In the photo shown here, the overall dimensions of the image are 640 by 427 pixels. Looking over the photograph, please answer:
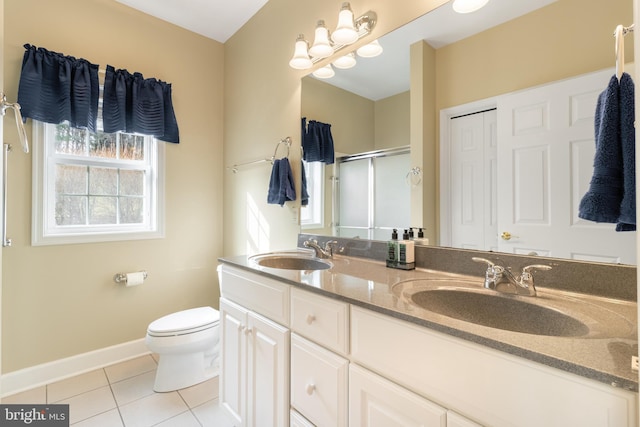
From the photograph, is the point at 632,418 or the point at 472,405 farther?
the point at 472,405

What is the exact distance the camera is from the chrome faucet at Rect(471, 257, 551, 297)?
969 millimetres

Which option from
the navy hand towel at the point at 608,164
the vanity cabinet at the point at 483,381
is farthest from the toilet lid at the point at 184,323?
the navy hand towel at the point at 608,164

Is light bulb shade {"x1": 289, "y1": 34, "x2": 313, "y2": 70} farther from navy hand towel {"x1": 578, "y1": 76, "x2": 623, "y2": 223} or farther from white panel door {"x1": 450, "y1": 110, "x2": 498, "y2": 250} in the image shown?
navy hand towel {"x1": 578, "y1": 76, "x2": 623, "y2": 223}

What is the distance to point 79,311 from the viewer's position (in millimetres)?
2158

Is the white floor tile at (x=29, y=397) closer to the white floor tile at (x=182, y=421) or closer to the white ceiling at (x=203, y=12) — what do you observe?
→ the white floor tile at (x=182, y=421)

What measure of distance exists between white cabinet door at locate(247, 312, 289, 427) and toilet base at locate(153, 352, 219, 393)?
32.0 inches

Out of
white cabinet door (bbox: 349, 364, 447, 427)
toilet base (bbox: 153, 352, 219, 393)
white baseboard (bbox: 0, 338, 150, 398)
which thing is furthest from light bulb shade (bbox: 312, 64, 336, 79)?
white baseboard (bbox: 0, 338, 150, 398)

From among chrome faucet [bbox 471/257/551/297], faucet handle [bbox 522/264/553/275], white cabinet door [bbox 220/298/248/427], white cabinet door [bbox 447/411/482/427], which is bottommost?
white cabinet door [bbox 220/298/248/427]

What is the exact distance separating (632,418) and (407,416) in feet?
1.50

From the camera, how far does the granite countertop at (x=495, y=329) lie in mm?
556

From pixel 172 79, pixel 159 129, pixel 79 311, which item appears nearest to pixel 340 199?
pixel 159 129

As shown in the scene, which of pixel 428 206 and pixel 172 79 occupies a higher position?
pixel 172 79

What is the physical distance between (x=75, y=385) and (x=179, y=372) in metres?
0.70

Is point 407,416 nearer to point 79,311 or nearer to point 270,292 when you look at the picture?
point 270,292
